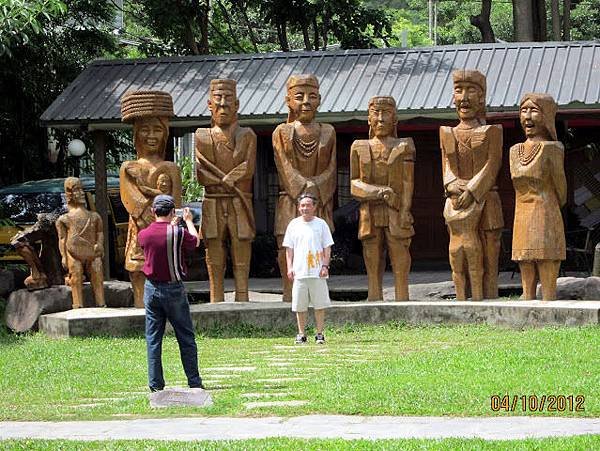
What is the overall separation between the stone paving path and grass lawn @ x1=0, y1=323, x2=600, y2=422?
0.24 meters

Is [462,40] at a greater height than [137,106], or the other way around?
[462,40]

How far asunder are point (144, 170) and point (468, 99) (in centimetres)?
388

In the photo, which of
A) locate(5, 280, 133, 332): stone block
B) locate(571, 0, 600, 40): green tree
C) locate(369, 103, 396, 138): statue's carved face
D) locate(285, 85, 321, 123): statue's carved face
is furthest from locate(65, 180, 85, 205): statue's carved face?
locate(571, 0, 600, 40): green tree

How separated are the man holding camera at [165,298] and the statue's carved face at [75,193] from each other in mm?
5288

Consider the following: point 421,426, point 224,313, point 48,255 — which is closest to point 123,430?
point 421,426

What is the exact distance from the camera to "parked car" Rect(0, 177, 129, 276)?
1936 centimetres

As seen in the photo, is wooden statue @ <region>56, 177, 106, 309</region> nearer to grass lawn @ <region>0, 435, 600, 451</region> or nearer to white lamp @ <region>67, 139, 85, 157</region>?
grass lawn @ <region>0, 435, 600, 451</region>

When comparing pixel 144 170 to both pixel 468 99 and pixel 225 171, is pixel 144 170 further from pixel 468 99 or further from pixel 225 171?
pixel 468 99

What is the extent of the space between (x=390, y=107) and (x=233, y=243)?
2491 millimetres

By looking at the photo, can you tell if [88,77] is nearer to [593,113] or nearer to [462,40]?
[593,113]

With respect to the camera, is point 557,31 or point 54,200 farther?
point 557,31

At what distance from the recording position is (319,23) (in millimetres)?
27266

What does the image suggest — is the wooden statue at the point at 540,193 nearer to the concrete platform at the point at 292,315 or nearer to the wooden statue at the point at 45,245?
the concrete platform at the point at 292,315
